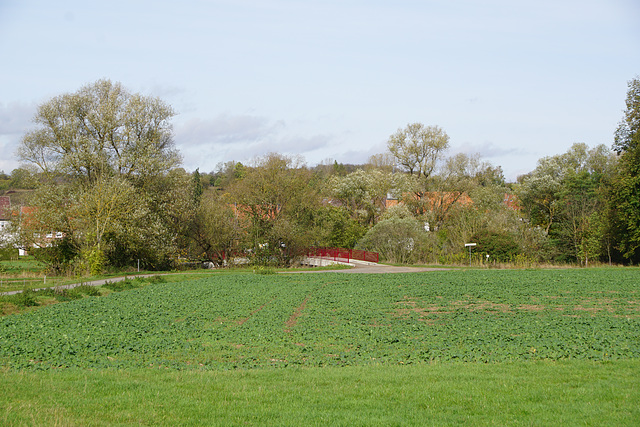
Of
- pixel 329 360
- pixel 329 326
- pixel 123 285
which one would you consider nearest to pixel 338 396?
pixel 329 360

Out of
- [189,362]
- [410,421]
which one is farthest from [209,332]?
[410,421]

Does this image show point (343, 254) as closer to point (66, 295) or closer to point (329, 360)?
point (66, 295)

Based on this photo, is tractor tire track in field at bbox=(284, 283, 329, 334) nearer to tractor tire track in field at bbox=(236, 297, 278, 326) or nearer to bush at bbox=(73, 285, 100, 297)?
tractor tire track in field at bbox=(236, 297, 278, 326)

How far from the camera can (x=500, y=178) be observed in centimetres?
10044

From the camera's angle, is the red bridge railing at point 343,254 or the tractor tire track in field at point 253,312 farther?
the red bridge railing at point 343,254

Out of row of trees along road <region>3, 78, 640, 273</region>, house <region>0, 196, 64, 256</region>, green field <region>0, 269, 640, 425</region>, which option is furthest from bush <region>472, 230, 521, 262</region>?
house <region>0, 196, 64, 256</region>

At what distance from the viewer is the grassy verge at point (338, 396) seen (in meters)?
7.13

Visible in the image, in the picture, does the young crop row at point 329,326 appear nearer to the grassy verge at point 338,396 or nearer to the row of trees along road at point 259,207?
the grassy verge at point 338,396

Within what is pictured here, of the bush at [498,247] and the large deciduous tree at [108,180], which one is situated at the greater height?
the large deciduous tree at [108,180]

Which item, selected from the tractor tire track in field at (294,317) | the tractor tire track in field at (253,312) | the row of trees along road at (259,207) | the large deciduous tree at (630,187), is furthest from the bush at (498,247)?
the tractor tire track in field at (253,312)

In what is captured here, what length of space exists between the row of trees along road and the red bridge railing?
128cm

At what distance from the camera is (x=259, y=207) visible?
48.2 metres

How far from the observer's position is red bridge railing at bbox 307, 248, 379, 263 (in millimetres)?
50244

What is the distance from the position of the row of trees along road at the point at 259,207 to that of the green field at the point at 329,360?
1890 cm
